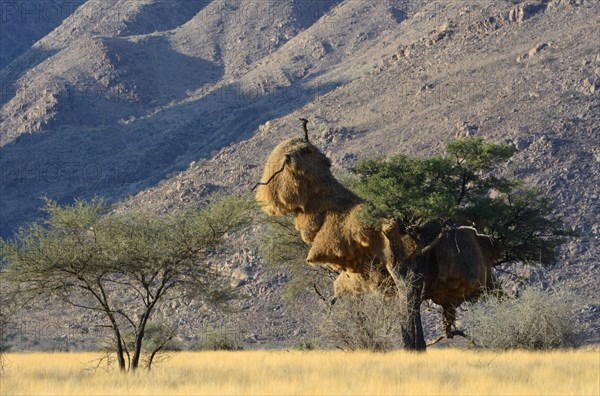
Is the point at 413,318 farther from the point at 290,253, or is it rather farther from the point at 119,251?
the point at 290,253

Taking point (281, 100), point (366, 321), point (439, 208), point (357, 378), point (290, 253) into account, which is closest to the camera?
point (357, 378)

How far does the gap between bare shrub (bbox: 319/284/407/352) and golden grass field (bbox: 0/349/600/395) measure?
149cm

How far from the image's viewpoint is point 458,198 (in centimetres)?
3216

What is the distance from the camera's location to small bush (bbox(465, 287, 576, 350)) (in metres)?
28.8

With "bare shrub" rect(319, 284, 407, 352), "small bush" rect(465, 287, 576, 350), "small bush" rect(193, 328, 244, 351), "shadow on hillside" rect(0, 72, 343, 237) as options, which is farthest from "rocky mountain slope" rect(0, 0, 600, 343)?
"bare shrub" rect(319, 284, 407, 352)

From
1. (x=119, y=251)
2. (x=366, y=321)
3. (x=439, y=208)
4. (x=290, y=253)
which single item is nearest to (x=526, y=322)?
(x=439, y=208)

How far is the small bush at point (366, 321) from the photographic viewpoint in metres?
27.9

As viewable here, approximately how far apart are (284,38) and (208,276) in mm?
96825

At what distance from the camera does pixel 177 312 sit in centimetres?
5962

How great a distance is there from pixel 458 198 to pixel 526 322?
15.8 ft

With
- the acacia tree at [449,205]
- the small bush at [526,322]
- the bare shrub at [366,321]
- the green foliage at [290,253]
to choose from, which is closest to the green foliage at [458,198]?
the acacia tree at [449,205]

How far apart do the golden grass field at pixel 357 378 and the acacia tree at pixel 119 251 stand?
196 centimetres

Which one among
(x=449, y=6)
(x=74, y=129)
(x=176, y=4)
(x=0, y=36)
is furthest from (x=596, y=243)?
(x=0, y=36)

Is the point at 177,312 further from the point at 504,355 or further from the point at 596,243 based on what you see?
the point at 504,355
